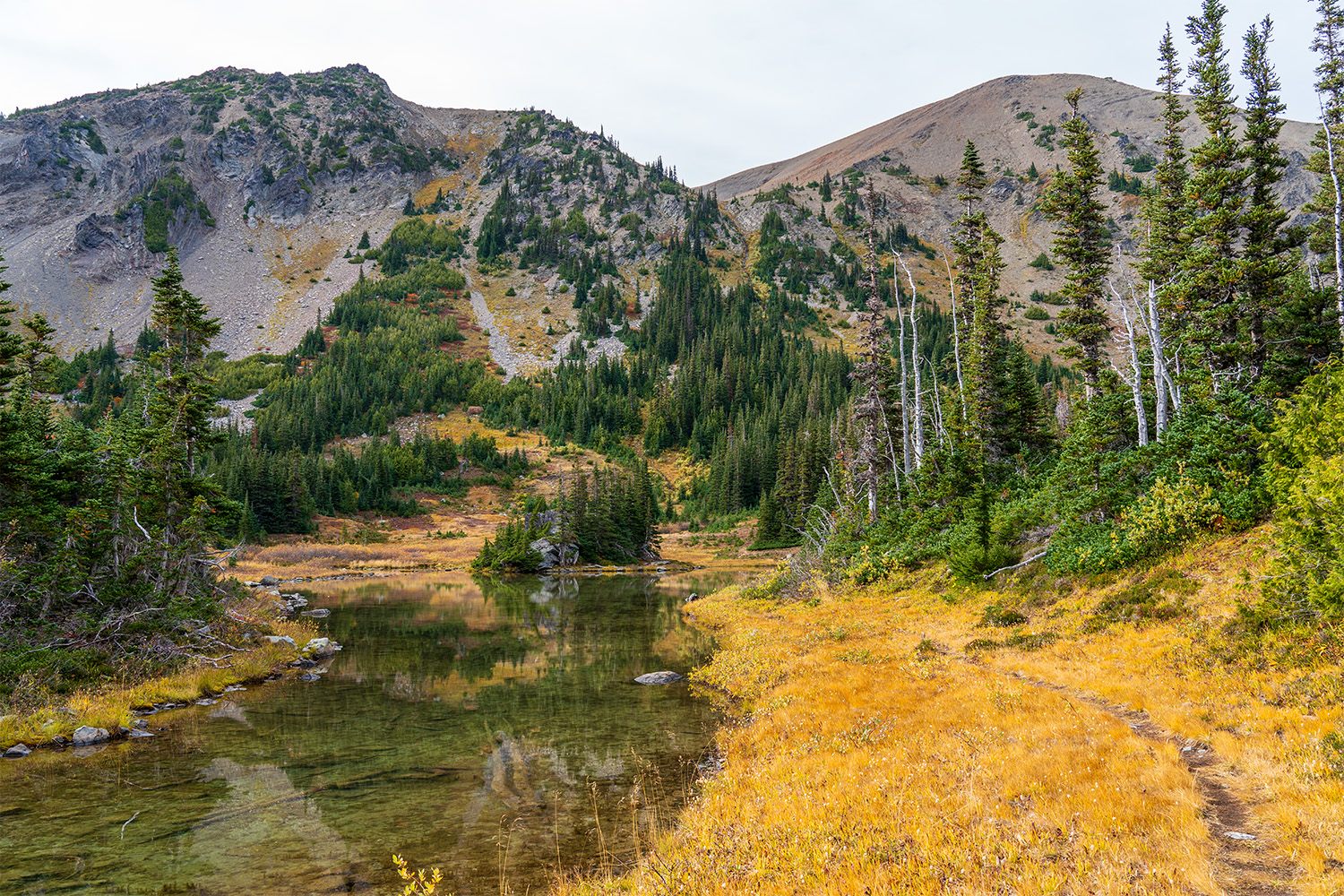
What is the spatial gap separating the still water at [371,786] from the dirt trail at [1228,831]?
7657 mm

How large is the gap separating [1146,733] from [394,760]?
15.8 m

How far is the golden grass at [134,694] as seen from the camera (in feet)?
49.9

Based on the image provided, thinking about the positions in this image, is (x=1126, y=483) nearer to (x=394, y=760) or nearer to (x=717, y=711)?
(x=717, y=711)

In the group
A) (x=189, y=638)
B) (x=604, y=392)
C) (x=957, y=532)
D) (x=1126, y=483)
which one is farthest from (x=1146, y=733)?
(x=604, y=392)

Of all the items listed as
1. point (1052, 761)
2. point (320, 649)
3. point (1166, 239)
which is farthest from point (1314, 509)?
point (320, 649)

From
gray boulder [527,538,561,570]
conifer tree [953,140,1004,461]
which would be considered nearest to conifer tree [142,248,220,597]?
conifer tree [953,140,1004,461]

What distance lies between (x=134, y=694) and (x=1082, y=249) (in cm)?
4405

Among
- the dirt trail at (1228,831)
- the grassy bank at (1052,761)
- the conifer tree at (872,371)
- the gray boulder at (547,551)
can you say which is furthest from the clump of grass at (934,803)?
the gray boulder at (547,551)

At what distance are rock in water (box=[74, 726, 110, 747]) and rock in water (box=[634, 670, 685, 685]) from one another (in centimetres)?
1475

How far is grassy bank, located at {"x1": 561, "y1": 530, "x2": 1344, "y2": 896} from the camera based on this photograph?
682 centimetres

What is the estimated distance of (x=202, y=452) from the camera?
24.7m

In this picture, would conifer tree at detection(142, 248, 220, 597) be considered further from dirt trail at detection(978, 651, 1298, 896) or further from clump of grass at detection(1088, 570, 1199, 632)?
clump of grass at detection(1088, 570, 1199, 632)

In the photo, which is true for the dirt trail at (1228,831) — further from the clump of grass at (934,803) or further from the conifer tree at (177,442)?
the conifer tree at (177,442)

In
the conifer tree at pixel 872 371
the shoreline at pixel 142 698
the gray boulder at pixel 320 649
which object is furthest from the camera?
the conifer tree at pixel 872 371
